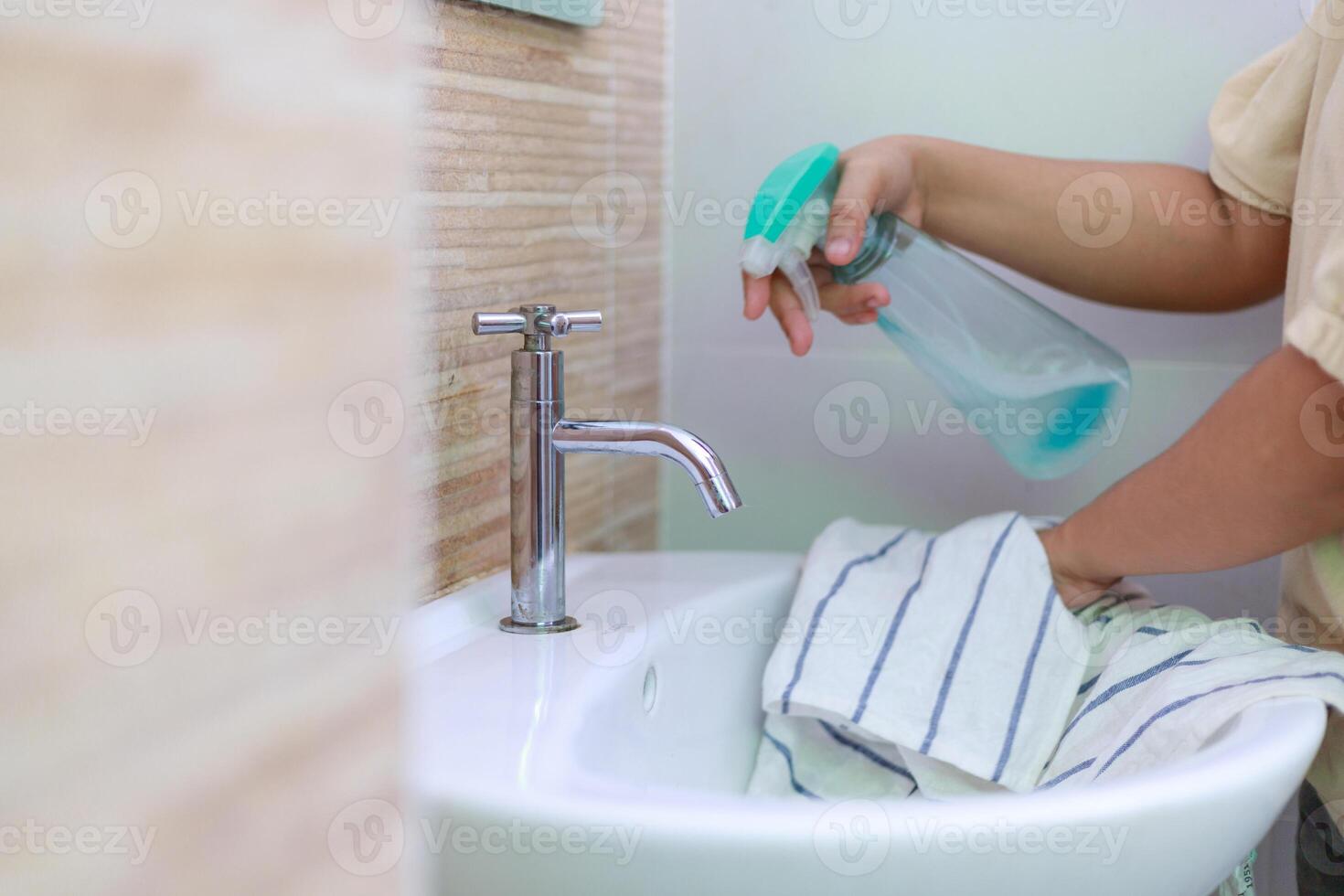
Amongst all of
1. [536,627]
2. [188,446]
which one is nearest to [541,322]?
[536,627]

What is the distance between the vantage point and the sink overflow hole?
2.44 ft

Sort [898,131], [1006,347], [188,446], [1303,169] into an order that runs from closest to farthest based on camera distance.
→ [188,446]
[1303,169]
[1006,347]
[898,131]

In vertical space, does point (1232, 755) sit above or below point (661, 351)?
below

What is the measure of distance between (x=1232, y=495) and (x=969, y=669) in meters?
0.18

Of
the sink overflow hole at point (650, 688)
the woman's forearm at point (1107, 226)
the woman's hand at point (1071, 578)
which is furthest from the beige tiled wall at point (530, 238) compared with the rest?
the woman's hand at point (1071, 578)

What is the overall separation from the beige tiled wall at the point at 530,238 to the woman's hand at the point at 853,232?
17 centimetres

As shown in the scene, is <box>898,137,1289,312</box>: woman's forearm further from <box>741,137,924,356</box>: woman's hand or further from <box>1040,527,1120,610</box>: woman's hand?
<box>1040,527,1120,610</box>: woman's hand

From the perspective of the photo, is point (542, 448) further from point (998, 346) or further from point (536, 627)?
point (998, 346)

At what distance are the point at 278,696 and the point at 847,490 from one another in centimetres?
99

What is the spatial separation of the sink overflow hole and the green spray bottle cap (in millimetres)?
271

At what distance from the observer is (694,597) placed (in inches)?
33.3

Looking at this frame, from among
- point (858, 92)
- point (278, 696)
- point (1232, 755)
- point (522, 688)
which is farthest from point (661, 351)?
point (278, 696)

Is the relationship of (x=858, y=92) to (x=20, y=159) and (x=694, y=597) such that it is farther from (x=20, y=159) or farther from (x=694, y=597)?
(x=20, y=159)

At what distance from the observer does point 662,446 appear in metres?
0.72
